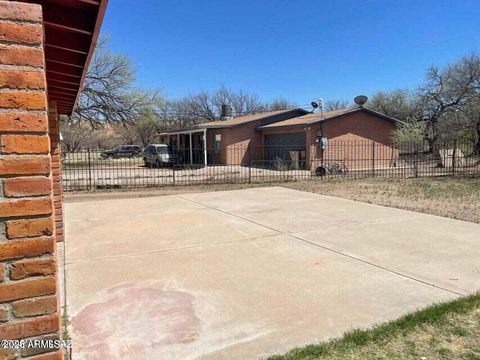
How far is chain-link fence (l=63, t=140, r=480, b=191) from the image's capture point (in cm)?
1712

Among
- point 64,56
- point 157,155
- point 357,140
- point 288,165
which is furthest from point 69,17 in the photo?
point 157,155

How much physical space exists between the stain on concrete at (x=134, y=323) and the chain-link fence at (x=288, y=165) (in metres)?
11.6

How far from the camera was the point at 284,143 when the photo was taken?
24875 mm

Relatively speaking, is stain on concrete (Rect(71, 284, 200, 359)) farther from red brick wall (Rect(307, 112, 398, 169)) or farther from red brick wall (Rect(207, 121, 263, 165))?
red brick wall (Rect(207, 121, 263, 165))

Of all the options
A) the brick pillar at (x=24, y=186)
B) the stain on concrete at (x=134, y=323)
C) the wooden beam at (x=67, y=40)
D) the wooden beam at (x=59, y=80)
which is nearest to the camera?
the brick pillar at (x=24, y=186)

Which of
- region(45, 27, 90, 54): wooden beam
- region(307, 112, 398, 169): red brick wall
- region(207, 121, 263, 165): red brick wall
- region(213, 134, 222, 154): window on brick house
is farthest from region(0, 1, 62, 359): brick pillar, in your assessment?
region(213, 134, 222, 154): window on brick house

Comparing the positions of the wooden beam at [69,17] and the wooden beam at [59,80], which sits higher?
the wooden beam at [59,80]

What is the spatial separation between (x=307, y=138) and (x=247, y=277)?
62.8ft

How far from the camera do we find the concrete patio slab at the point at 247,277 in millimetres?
3125

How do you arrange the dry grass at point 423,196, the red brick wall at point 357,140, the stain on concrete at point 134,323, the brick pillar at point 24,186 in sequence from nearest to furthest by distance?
the brick pillar at point 24,186 → the stain on concrete at point 134,323 → the dry grass at point 423,196 → the red brick wall at point 357,140

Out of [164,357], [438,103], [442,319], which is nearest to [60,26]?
[164,357]

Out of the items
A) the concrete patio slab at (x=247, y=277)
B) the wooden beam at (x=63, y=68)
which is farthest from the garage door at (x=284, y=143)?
the wooden beam at (x=63, y=68)

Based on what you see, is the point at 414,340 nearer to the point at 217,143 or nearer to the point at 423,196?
the point at 423,196

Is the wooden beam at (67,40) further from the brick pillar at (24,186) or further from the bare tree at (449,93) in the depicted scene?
the bare tree at (449,93)
